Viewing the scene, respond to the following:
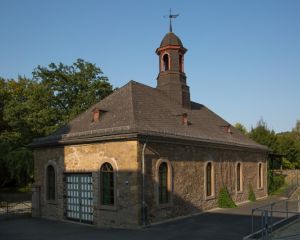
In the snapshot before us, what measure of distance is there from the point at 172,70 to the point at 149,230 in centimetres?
1188

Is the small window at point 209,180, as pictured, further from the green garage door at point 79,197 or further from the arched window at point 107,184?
the green garage door at point 79,197

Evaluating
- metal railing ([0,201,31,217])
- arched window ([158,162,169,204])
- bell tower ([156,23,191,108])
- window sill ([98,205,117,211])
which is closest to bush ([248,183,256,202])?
bell tower ([156,23,191,108])

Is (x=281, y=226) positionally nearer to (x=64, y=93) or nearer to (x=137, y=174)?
(x=137, y=174)

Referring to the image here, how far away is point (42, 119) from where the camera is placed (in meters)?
33.5

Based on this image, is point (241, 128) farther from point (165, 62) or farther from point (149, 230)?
point (149, 230)

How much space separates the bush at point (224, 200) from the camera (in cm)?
2245

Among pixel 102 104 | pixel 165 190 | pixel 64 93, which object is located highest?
pixel 64 93

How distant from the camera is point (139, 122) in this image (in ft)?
56.7

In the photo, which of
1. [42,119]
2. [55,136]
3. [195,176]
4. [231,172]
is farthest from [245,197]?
[42,119]

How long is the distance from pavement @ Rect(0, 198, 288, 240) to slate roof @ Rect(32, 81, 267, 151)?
3.86 m

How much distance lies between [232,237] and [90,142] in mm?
7463

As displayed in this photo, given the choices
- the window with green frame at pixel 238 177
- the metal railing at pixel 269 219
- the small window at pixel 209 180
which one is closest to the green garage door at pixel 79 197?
the small window at pixel 209 180

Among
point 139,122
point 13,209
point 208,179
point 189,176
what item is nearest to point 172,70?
point 208,179

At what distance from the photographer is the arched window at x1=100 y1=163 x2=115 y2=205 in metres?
17.0
